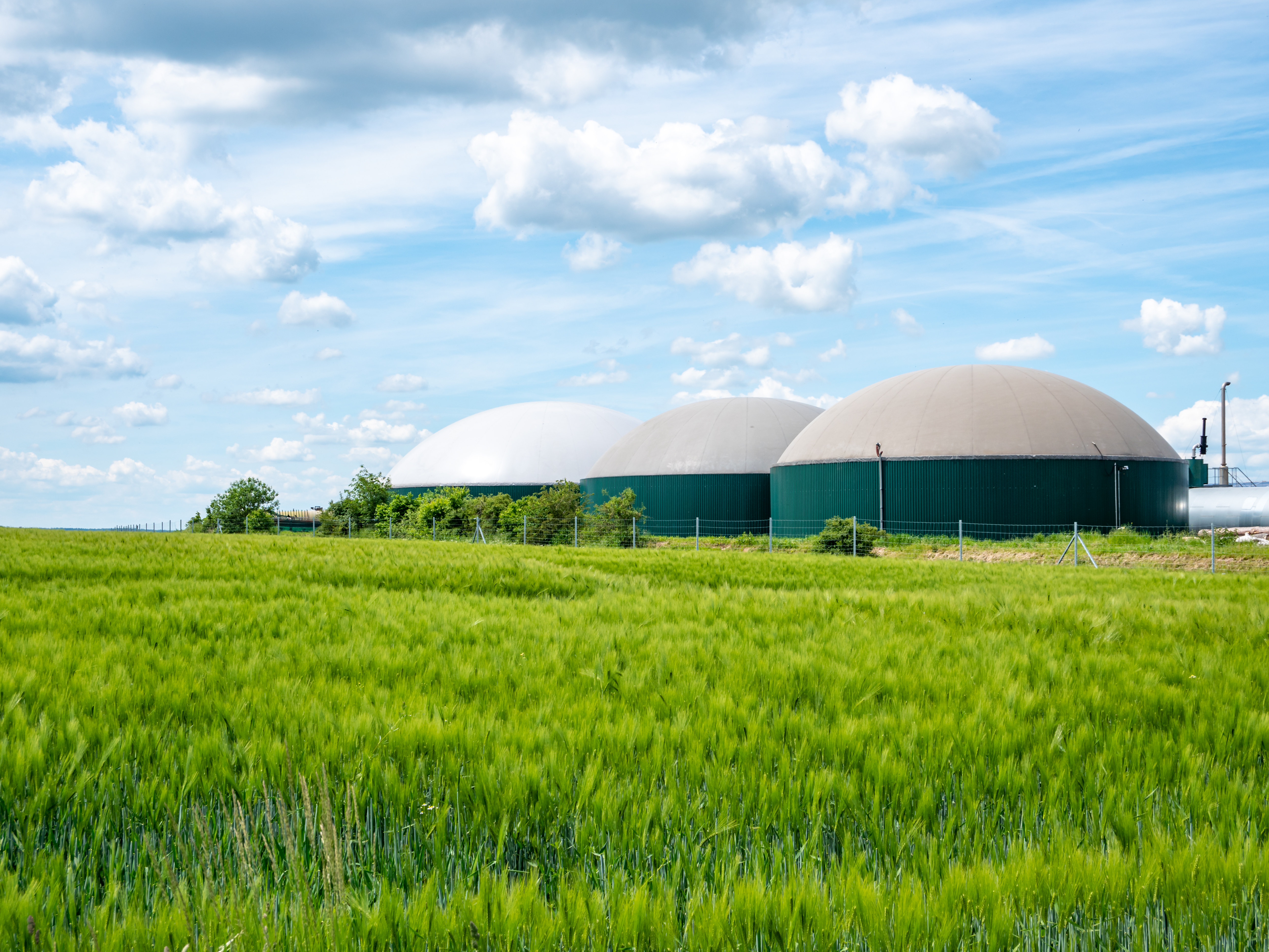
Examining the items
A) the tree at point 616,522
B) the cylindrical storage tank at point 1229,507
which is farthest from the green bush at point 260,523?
the cylindrical storage tank at point 1229,507

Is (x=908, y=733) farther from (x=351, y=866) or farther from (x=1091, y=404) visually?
(x=1091, y=404)

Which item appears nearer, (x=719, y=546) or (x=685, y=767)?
(x=685, y=767)

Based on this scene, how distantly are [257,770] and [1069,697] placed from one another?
4.33 metres

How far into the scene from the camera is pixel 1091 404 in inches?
1474

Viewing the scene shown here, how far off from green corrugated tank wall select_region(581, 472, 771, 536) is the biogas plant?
0.07m

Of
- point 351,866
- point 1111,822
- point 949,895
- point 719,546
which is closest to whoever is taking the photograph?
point 949,895

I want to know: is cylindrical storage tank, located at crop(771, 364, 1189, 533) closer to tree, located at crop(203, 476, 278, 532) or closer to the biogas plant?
the biogas plant

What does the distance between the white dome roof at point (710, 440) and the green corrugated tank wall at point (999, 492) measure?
28.7 feet

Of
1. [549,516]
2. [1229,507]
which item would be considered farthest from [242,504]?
[1229,507]

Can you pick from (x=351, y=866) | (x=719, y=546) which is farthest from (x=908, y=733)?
(x=719, y=546)

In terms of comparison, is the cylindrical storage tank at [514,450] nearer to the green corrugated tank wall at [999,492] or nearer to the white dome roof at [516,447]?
the white dome roof at [516,447]

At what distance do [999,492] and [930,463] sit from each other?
9.77ft

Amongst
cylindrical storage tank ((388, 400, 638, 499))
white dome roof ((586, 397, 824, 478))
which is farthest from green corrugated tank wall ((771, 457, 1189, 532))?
cylindrical storage tank ((388, 400, 638, 499))

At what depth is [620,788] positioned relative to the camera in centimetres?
313
